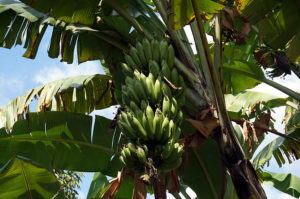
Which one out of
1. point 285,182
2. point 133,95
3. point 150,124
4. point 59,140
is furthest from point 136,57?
point 285,182

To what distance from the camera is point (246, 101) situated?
9.82 feet

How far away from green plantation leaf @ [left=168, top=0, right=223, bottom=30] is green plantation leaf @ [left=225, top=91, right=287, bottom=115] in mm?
1147

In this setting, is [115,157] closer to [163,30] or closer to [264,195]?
[163,30]

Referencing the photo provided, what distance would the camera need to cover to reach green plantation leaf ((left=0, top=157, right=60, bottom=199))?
1783 mm

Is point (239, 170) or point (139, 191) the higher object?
point (239, 170)

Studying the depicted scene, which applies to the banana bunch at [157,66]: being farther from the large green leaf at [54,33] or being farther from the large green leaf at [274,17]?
the large green leaf at [274,17]

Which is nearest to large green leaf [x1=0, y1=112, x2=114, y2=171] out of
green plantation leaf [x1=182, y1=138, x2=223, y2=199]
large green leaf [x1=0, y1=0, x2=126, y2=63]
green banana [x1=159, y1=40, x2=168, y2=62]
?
large green leaf [x1=0, y1=0, x2=126, y2=63]

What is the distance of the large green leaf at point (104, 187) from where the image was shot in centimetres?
288

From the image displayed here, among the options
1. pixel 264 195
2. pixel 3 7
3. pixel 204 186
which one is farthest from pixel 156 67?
pixel 3 7

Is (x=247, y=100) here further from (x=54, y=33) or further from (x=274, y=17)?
(x=54, y=33)

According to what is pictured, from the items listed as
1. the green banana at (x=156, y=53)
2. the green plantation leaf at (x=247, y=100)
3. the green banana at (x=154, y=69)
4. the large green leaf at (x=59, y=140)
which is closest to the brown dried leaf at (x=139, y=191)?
the green banana at (x=154, y=69)

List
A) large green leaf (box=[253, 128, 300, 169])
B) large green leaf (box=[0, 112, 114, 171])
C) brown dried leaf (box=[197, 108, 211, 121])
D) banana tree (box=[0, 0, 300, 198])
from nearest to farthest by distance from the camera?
1. brown dried leaf (box=[197, 108, 211, 121])
2. banana tree (box=[0, 0, 300, 198])
3. large green leaf (box=[0, 112, 114, 171])
4. large green leaf (box=[253, 128, 300, 169])

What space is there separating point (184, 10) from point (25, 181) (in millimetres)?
1326

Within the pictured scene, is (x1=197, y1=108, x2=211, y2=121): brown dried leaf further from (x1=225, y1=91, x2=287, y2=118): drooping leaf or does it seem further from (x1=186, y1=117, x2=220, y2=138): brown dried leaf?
(x1=225, y1=91, x2=287, y2=118): drooping leaf
